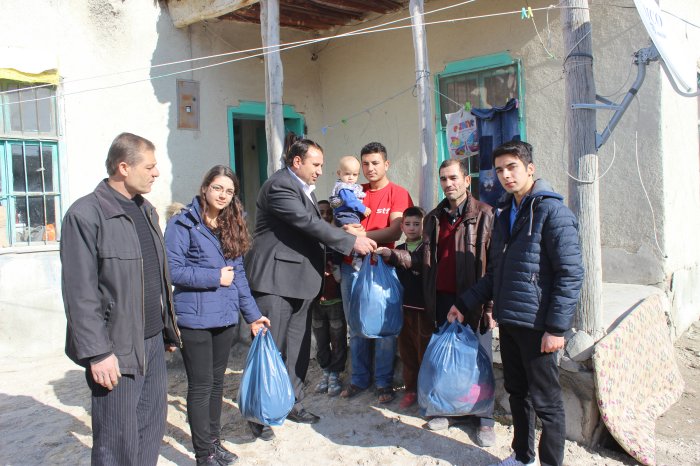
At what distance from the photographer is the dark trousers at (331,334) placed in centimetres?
442

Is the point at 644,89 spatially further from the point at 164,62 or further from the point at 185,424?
the point at 164,62

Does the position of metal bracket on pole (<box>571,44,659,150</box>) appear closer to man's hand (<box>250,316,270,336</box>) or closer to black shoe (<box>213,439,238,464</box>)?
man's hand (<box>250,316,270,336</box>)

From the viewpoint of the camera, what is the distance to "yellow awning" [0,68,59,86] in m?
5.74

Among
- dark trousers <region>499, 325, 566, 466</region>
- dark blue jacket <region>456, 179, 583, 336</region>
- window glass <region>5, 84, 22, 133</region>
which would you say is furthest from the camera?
window glass <region>5, 84, 22, 133</region>

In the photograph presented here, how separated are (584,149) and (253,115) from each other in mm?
5123

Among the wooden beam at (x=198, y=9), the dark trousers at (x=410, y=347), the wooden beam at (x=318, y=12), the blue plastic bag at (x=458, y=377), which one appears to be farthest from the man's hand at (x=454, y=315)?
the wooden beam at (x=318, y=12)

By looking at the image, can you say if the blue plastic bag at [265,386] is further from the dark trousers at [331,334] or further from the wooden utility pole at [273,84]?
the wooden utility pole at [273,84]

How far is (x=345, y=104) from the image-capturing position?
7.59 meters

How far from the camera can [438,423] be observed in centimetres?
370

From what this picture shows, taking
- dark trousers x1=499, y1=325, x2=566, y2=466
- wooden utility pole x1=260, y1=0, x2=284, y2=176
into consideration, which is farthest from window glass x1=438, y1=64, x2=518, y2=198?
dark trousers x1=499, y1=325, x2=566, y2=466

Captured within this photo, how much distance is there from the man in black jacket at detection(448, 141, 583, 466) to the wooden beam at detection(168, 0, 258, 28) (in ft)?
14.3

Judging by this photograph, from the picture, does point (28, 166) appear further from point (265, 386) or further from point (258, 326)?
point (265, 386)

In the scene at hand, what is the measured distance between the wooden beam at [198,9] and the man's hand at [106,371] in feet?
15.9

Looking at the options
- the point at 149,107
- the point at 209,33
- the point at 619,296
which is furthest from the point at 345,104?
the point at 619,296
